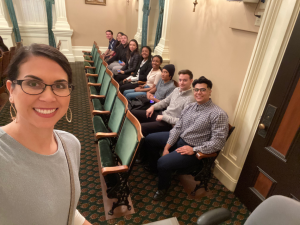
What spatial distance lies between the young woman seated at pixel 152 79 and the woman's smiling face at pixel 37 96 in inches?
112

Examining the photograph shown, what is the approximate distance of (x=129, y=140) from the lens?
1.80 meters

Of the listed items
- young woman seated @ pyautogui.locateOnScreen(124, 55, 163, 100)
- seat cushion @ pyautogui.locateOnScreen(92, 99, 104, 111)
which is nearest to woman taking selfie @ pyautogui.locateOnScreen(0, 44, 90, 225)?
seat cushion @ pyautogui.locateOnScreen(92, 99, 104, 111)

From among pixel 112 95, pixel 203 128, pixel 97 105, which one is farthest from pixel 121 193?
pixel 97 105

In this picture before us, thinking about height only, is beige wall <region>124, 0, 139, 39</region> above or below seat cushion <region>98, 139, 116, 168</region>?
above

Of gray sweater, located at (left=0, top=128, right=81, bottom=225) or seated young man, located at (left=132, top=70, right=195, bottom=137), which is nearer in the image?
gray sweater, located at (left=0, top=128, right=81, bottom=225)

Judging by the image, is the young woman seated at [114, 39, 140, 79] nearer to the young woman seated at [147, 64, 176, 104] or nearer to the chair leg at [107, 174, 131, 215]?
the young woman seated at [147, 64, 176, 104]

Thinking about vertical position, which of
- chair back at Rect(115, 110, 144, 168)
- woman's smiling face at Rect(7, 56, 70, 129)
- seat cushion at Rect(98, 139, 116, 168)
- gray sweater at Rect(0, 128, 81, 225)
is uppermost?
woman's smiling face at Rect(7, 56, 70, 129)

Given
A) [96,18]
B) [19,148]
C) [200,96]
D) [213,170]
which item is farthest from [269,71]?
[96,18]

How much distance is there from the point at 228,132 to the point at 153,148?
0.86m

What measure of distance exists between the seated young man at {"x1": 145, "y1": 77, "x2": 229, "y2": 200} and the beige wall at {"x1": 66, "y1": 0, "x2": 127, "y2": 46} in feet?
20.2

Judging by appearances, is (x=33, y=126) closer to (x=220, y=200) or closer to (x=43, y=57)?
(x=43, y=57)

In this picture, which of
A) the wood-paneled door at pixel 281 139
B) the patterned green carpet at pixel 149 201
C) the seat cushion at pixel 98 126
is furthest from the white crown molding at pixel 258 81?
the seat cushion at pixel 98 126

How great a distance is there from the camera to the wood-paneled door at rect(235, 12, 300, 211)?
1496 millimetres

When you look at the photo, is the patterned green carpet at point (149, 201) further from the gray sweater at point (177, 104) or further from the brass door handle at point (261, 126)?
the brass door handle at point (261, 126)
